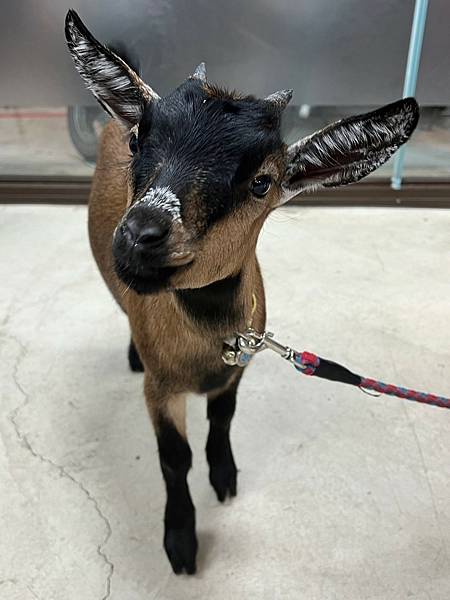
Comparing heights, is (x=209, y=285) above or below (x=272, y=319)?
above

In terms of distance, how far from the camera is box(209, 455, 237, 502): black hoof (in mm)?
1653

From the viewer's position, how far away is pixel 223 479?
65.2 inches

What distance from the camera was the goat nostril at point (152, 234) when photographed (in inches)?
Answer: 34.7

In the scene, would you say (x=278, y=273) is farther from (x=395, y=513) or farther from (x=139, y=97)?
(x=139, y=97)

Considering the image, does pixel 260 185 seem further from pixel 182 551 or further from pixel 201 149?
pixel 182 551

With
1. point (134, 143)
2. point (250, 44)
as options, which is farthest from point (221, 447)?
point (250, 44)

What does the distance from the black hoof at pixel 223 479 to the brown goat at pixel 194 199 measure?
176 millimetres

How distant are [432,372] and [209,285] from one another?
1222 mm

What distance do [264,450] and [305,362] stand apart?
575 mm

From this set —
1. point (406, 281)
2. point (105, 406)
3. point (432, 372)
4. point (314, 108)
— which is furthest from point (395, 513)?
point (314, 108)

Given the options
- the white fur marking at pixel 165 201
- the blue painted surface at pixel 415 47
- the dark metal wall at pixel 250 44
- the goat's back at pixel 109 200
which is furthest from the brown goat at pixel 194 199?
the blue painted surface at pixel 415 47

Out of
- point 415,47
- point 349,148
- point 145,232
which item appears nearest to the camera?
point 145,232

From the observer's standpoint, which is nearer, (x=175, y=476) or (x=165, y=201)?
(x=165, y=201)

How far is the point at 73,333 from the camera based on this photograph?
2297 mm
